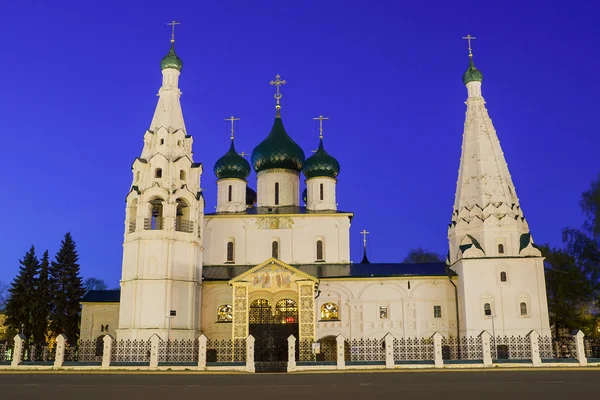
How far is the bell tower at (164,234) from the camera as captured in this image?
2672 cm

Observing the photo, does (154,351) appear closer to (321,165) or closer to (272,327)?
(272,327)

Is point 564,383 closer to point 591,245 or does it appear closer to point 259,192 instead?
point 591,245

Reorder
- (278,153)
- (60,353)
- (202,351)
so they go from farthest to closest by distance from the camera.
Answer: (278,153) < (60,353) < (202,351)

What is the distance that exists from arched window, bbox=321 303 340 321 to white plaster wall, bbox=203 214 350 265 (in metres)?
2.81

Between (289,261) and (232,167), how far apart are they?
6.72 m

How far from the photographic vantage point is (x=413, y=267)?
31.7m

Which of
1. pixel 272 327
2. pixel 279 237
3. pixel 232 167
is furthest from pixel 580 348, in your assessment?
pixel 232 167

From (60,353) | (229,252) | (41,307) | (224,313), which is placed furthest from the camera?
(229,252)

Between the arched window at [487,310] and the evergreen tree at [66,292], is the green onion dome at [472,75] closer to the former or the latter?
the arched window at [487,310]

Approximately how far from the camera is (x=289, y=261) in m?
32.2

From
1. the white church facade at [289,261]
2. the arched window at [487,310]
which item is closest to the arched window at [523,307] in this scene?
the white church facade at [289,261]

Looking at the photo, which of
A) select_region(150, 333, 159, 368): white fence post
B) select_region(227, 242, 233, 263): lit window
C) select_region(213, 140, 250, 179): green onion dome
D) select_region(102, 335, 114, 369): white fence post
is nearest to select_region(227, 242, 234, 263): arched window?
select_region(227, 242, 233, 263): lit window

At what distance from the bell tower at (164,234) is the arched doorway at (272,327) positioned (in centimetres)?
297

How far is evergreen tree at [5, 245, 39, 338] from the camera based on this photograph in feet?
104
